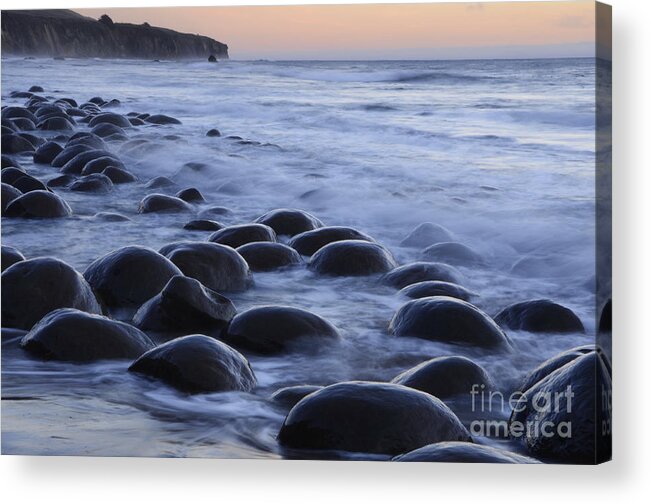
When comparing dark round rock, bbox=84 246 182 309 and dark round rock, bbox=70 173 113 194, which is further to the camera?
dark round rock, bbox=70 173 113 194

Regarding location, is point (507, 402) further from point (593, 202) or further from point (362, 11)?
point (362, 11)

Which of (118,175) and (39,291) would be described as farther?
(118,175)

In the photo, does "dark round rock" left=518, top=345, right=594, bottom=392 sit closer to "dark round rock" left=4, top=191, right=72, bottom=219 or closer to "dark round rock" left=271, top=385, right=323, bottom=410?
"dark round rock" left=271, top=385, right=323, bottom=410

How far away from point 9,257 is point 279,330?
1.38 meters

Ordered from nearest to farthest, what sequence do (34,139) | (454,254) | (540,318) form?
1. (540,318)
2. (454,254)
3. (34,139)

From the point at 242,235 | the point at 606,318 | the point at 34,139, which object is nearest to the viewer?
the point at 606,318

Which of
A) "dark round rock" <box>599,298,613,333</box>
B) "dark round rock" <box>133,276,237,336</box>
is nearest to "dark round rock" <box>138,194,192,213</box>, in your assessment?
"dark round rock" <box>133,276,237,336</box>

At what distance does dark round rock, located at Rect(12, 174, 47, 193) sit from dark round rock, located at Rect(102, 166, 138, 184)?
33cm

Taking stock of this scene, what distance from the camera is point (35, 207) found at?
595cm

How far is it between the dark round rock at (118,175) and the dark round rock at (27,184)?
0.33m

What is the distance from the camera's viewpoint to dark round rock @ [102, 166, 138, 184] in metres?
6.14

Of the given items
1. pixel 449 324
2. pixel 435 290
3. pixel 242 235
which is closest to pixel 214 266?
pixel 242 235

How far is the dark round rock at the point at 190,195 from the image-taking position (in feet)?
19.4

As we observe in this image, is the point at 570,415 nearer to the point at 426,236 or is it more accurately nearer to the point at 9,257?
the point at 426,236
